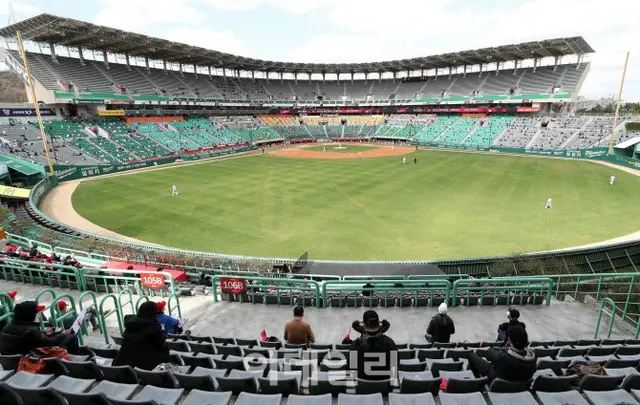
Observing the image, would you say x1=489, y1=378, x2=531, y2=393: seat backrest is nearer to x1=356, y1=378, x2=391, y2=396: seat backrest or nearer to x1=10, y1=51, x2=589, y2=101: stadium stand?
x1=356, y1=378, x2=391, y2=396: seat backrest

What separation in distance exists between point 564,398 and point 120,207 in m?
31.9

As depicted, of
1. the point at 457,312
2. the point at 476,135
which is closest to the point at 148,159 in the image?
the point at 457,312

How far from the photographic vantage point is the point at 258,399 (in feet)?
14.7

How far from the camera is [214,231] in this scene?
76.9 feet

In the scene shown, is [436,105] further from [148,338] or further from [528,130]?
[148,338]

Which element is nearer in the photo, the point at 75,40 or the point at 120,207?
the point at 120,207

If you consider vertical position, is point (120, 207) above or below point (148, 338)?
below

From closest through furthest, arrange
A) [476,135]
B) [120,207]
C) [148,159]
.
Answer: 1. [120,207]
2. [148,159]
3. [476,135]

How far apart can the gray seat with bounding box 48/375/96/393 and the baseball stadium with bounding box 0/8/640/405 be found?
0.08 feet

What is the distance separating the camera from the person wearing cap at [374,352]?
453 cm

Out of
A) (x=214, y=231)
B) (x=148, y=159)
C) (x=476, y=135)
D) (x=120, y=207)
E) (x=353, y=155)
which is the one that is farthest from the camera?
(x=476, y=135)

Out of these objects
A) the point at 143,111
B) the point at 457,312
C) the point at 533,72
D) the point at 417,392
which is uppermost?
the point at 533,72

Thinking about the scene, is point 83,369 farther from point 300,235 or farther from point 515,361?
point 300,235

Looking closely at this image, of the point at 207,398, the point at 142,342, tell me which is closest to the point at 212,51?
the point at 142,342
